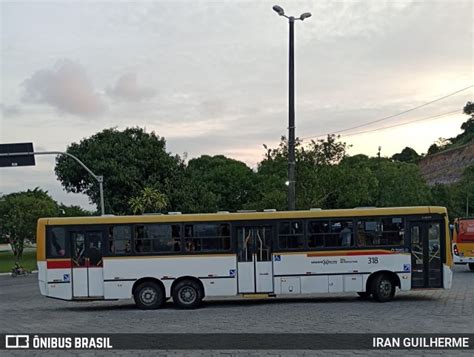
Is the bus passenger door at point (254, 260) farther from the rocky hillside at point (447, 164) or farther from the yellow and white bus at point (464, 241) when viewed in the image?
the rocky hillside at point (447, 164)

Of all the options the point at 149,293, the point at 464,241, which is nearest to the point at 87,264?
the point at 149,293

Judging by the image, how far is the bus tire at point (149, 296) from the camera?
17.0 metres

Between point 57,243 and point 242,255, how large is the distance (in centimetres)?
538

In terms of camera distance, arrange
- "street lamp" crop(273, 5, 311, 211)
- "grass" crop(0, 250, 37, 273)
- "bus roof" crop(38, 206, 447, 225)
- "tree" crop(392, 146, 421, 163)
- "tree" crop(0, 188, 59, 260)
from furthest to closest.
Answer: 1. "tree" crop(392, 146, 421, 163)
2. "tree" crop(0, 188, 59, 260)
3. "grass" crop(0, 250, 37, 273)
4. "street lamp" crop(273, 5, 311, 211)
5. "bus roof" crop(38, 206, 447, 225)

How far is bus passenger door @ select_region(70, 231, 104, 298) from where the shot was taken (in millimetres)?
16969

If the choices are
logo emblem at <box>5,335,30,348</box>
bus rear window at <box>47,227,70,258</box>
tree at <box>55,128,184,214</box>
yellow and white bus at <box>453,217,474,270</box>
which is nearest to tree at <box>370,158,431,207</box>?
tree at <box>55,128,184,214</box>

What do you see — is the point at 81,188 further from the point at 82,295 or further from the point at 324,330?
the point at 324,330

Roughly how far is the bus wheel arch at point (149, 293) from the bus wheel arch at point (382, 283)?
598cm

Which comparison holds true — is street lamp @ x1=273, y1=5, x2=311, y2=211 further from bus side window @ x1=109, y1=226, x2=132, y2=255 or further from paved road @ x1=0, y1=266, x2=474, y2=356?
bus side window @ x1=109, y1=226, x2=132, y2=255

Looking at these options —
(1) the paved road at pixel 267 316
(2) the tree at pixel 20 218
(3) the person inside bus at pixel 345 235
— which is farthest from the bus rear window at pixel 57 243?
(2) the tree at pixel 20 218

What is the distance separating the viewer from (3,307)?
735 inches

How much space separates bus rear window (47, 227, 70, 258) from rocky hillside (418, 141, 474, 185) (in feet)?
307

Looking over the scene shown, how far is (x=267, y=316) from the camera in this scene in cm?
1450

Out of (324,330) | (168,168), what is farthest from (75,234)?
(168,168)
